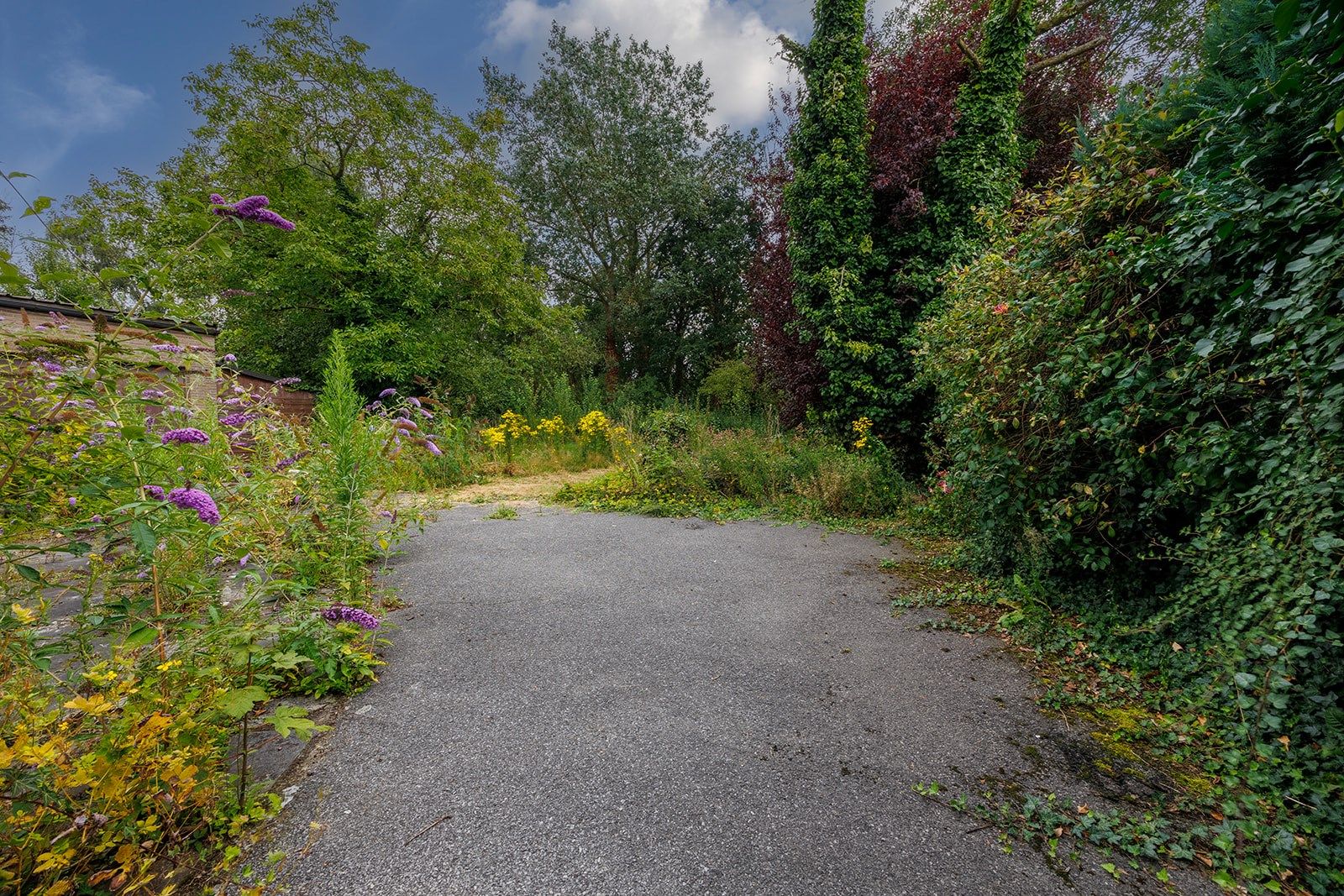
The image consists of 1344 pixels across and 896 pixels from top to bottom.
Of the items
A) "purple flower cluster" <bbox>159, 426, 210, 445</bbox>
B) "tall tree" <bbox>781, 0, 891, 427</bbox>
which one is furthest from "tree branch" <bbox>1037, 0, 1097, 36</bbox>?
"purple flower cluster" <bbox>159, 426, 210, 445</bbox>

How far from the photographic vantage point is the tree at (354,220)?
10.9 m

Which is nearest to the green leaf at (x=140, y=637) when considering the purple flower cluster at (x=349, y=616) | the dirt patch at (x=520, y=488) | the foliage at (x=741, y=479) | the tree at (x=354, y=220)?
the purple flower cluster at (x=349, y=616)

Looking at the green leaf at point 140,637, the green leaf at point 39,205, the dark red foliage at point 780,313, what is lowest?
the green leaf at point 140,637

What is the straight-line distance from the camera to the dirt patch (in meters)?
6.48

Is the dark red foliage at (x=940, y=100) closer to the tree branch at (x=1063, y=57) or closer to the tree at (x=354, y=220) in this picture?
the tree branch at (x=1063, y=57)

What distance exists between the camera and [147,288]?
134cm

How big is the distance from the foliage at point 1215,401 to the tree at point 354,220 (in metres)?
11.4

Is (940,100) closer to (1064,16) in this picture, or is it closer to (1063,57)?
(1063,57)

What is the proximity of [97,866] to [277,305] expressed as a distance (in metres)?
13.1

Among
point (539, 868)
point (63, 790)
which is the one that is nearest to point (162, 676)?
point (63, 790)

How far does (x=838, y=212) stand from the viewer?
259 inches

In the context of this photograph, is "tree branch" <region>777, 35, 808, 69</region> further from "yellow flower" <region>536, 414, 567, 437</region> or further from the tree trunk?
the tree trunk

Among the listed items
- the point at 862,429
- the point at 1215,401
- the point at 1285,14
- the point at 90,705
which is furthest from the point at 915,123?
the point at 90,705

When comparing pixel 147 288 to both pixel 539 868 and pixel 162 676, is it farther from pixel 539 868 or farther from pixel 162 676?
pixel 539 868
